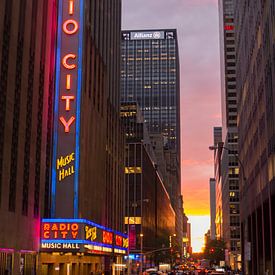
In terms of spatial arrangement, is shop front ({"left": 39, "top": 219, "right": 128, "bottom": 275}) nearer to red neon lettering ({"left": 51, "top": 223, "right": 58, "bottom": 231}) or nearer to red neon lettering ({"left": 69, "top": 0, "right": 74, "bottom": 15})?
red neon lettering ({"left": 51, "top": 223, "right": 58, "bottom": 231})

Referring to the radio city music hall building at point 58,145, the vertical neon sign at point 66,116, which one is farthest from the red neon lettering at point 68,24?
the radio city music hall building at point 58,145

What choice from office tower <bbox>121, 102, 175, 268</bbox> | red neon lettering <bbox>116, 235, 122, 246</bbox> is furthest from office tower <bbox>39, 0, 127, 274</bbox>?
office tower <bbox>121, 102, 175, 268</bbox>

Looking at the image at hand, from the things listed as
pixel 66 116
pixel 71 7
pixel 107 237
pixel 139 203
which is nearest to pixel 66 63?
pixel 66 116

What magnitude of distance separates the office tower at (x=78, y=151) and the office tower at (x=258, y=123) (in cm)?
1835

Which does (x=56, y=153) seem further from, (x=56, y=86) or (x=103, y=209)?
(x=103, y=209)

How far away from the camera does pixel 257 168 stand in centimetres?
7394

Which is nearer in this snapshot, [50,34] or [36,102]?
[36,102]

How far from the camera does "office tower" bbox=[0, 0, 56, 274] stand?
142ft

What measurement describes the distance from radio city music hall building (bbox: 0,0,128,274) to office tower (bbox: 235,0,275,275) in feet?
61.6

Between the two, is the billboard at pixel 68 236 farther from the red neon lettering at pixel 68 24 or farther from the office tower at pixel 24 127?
the red neon lettering at pixel 68 24

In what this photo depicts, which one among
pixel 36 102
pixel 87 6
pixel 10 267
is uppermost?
pixel 87 6

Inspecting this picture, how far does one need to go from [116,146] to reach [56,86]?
→ 3159 cm

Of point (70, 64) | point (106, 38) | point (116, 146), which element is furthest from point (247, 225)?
point (70, 64)

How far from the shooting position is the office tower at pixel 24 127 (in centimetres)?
4334
